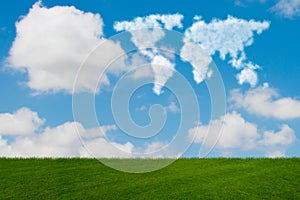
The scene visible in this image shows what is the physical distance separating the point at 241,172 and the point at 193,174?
222 cm

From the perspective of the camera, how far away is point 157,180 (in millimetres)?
18578

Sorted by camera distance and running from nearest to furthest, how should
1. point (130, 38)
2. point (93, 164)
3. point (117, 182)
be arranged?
point (130, 38) → point (117, 182) → point (93, 164)

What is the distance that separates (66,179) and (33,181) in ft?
4.44

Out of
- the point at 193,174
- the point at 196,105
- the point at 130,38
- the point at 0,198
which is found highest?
the point at 130,38

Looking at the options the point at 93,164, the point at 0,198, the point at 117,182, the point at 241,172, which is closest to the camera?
the point at 0,198

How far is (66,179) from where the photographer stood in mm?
18891

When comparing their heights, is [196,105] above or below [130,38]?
below

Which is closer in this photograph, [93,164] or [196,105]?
[196,105]

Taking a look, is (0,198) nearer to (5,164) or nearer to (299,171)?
(5,164)

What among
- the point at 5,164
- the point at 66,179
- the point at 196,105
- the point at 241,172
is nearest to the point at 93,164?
the point at 66,179

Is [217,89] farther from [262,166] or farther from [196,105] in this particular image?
[262,166]

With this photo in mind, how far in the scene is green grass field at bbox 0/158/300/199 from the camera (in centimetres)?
1698

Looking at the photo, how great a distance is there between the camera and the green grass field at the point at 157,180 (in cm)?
1698

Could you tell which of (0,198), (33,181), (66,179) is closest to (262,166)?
(66,179)
